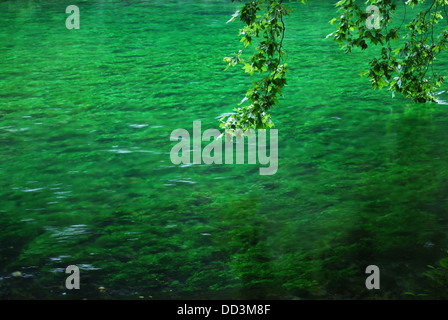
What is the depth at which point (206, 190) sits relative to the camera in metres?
7.04

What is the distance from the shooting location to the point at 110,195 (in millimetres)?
6902

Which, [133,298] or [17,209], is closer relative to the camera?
[133,298]

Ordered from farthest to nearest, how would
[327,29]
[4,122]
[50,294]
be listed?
[327,29] < [4,122] < [50,294]

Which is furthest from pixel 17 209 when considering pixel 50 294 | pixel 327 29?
pixel 327 29

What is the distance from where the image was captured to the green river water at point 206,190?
513 centimetres

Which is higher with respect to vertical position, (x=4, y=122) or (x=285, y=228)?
(x=4, y=122)

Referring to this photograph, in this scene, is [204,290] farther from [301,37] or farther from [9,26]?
[9,26]

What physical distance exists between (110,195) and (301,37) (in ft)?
37.4

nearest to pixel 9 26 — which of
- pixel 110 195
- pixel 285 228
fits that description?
pixel 110 195

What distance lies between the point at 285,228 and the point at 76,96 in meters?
6.53

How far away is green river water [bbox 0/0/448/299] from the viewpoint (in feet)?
16.8

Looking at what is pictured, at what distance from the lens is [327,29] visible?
18.2 metres
